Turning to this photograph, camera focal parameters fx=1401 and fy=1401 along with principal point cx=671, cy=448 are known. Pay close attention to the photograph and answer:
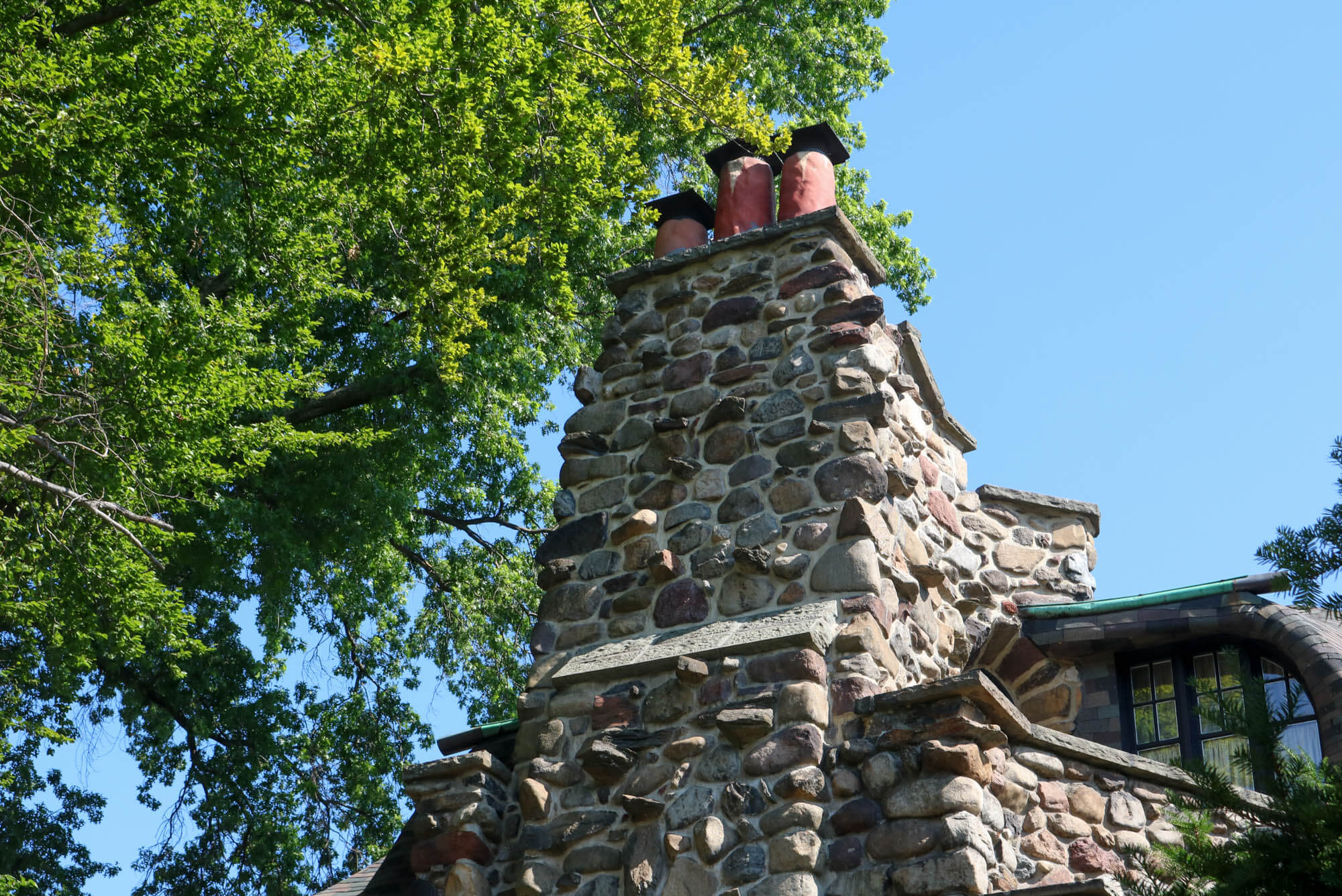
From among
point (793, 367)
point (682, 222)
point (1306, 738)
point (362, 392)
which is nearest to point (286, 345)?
point (362, 392)

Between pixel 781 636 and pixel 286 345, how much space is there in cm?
564

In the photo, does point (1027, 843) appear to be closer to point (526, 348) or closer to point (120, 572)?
point (120, 572)

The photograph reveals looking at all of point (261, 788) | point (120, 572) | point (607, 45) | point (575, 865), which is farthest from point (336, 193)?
point (261, 788)

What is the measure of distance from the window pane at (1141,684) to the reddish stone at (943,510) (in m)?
1.23

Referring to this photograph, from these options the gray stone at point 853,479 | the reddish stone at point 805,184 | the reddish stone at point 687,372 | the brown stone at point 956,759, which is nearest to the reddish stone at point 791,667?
the brown stone at point 956,759

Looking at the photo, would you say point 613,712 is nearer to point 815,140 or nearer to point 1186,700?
point 1186,700

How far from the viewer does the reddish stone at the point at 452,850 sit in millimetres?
6715

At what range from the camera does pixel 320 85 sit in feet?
27.9

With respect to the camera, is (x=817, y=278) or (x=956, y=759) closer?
(x=956, y=759)

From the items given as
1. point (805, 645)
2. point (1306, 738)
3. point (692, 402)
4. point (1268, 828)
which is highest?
point (692, 402)

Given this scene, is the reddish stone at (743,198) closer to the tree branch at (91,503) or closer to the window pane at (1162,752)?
the tree branch at (91,503)

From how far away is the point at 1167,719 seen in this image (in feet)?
24.8

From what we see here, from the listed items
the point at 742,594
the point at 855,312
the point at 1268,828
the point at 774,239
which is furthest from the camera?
the point at 774,239

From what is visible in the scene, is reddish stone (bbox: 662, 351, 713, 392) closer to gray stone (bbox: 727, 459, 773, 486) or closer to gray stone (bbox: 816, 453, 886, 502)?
gray stone (bbox: 727, 459, 773, 486)
